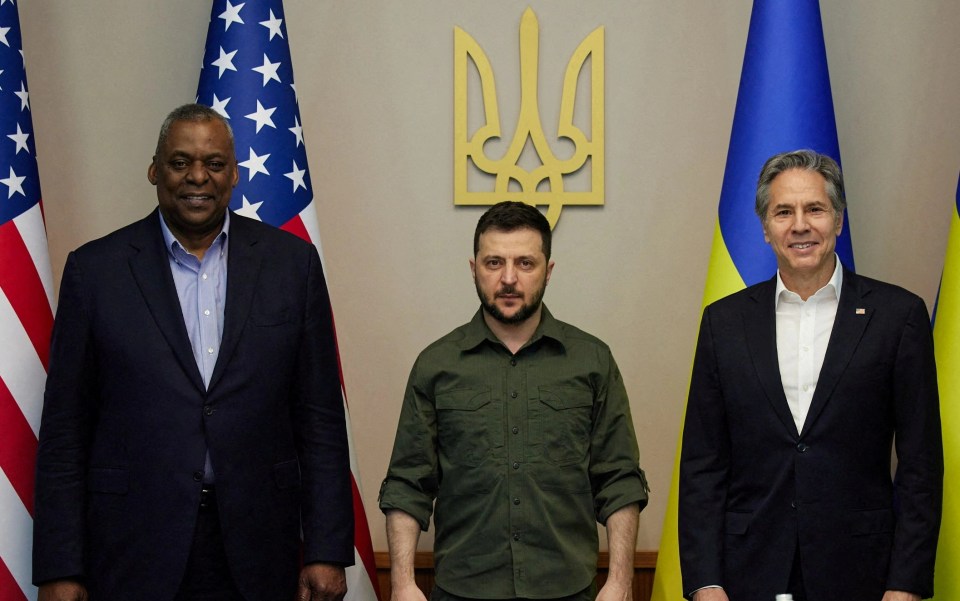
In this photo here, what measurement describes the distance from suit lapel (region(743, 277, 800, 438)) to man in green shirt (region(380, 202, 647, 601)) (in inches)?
13.5

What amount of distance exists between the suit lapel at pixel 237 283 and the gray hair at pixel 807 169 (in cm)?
110

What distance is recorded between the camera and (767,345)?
2301 mm

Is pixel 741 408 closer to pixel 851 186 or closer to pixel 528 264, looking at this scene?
pixel 528 264

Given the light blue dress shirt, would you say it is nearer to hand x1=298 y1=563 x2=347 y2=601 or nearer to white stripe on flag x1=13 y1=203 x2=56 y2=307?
hand x1=298 y1=563 x2=347 y2=601

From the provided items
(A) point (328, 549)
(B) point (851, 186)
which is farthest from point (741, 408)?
(B) point (851, 186)

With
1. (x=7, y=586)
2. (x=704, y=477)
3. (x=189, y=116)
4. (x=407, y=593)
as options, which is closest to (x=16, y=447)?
(x=7, y=586)

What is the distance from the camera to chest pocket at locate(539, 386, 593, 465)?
96.0 inches

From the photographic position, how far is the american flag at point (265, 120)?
120 inches

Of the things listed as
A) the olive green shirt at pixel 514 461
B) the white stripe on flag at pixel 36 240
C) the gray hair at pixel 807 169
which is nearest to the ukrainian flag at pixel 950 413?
the gray hair at pixel 807 169

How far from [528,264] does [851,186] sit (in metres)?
1.55

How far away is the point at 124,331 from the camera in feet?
7.64

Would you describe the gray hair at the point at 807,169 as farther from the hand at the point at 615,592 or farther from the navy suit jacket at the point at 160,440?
the navy suit jacket at the point at 160,440

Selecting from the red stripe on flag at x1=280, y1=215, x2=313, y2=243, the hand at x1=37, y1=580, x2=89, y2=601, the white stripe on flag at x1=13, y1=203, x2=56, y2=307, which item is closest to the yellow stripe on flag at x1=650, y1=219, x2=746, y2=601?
the red stripe on flag at x1=280, y1=215, x2=313, y2=243

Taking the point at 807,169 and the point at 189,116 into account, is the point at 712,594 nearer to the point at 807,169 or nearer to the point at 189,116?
the point at 807,169
